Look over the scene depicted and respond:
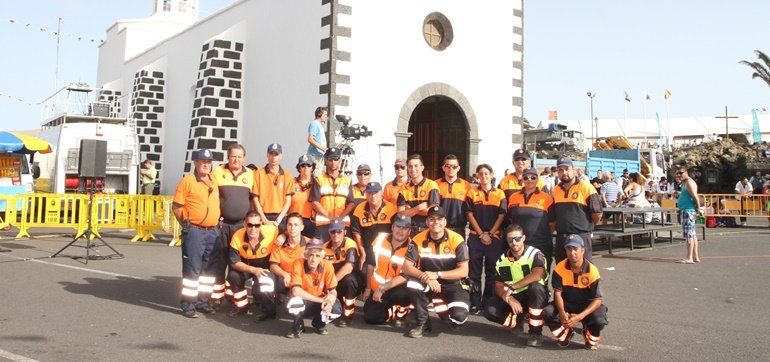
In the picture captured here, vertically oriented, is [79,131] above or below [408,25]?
below

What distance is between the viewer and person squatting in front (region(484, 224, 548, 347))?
566cm

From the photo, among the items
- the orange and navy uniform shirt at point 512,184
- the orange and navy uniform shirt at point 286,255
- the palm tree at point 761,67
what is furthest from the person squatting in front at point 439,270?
the palm tree at point 761,67

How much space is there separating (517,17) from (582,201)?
9.58 metres

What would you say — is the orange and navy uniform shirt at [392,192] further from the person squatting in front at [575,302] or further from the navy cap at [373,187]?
the person squatting in front at [575,302]

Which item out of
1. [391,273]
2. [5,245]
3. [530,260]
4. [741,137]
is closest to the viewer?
[530,260]

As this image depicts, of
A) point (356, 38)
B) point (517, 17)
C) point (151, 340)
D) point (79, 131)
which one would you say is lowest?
point (151, 340)

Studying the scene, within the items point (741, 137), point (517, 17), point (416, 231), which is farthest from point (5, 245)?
point (741, 137)

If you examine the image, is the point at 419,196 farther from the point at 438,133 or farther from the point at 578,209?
the point at 438,133

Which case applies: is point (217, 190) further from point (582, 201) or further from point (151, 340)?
point (582, 201)

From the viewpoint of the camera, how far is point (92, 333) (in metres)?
5.49

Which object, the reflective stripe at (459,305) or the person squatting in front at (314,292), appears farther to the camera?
the reflective stripe at (459,305)

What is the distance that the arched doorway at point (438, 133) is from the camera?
14.4m

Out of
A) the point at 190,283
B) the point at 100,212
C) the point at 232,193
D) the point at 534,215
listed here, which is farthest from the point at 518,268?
A: the point at 100,212

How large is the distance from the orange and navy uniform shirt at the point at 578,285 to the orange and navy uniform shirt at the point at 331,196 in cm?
264
